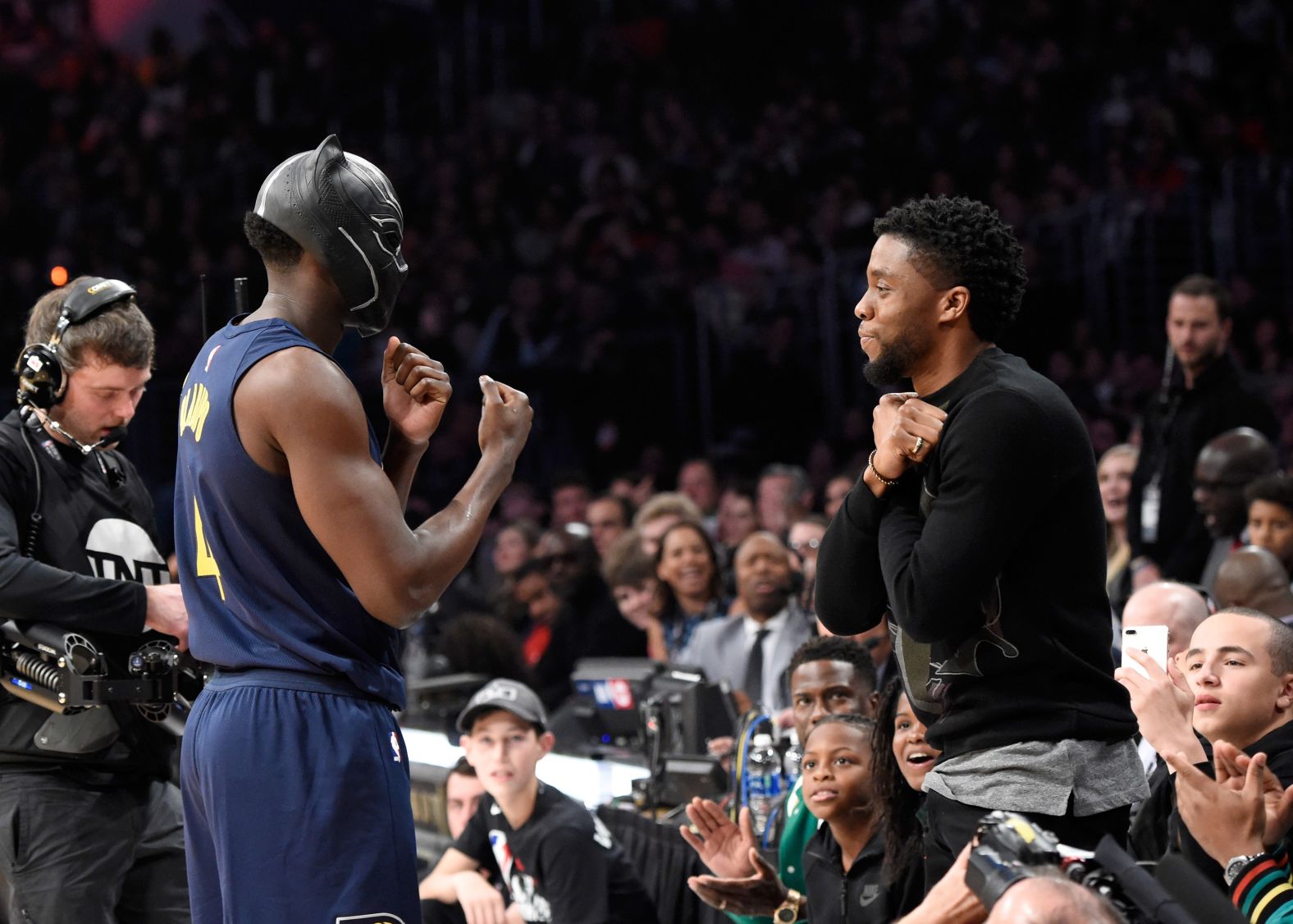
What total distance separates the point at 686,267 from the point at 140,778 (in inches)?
366

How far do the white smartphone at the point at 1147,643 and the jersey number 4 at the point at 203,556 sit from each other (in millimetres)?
1709

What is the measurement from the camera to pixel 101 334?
3.72 meters

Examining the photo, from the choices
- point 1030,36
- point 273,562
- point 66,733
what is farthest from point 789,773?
point 1030,36

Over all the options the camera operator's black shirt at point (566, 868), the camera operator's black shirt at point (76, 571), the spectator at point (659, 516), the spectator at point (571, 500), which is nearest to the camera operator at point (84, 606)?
the camera operator's black shirt at point (76, 571)

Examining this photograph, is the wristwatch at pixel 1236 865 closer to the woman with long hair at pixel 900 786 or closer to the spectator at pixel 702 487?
the woman with long hair at pixel 900 786

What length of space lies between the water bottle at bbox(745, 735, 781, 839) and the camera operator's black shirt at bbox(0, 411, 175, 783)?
1.94 meters

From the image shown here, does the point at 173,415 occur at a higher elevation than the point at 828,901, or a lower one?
higher

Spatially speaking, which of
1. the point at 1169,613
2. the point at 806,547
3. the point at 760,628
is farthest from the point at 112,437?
the point at 806,547

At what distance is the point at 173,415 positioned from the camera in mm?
5770

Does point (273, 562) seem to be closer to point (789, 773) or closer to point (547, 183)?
point (789, 773)

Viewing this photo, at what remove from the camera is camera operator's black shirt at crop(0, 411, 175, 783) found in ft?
11.5

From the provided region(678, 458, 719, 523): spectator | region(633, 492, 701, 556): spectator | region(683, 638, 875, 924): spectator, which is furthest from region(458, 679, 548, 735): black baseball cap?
region(678, 458, 719, 523): spectator

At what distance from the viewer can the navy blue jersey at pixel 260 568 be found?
2.69 meters

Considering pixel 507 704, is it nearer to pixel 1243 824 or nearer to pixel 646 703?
pixel 646 703
